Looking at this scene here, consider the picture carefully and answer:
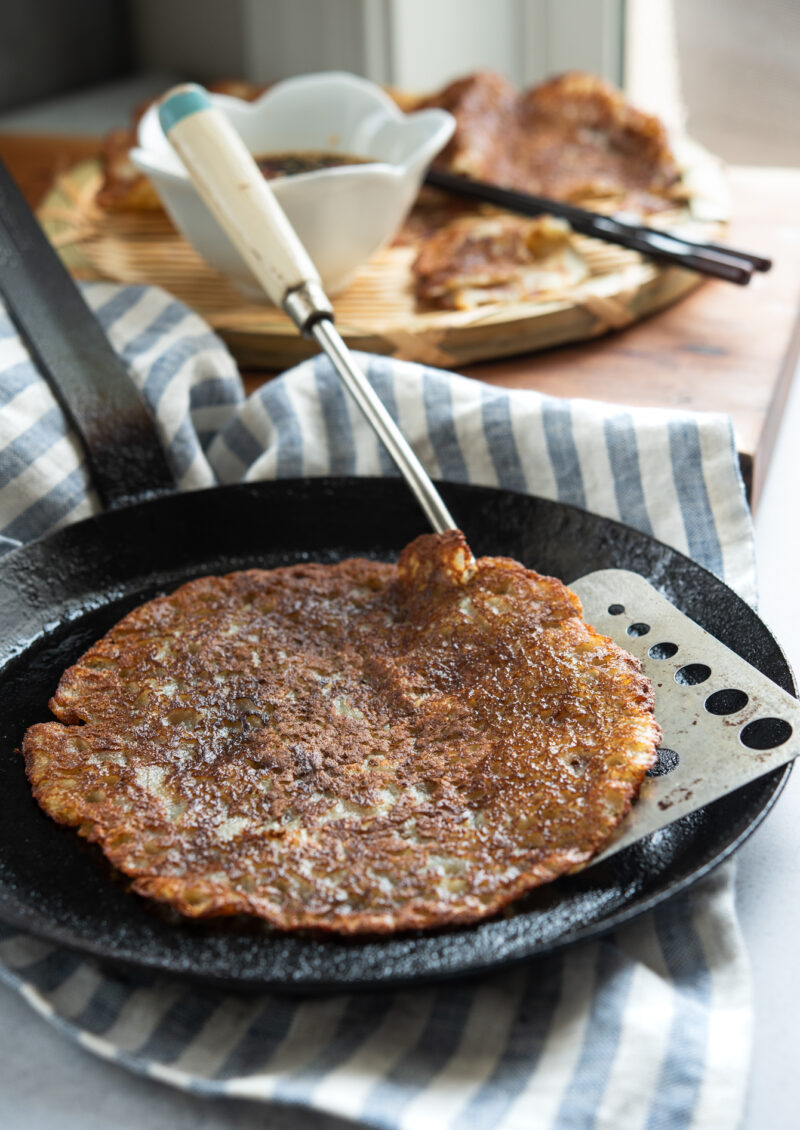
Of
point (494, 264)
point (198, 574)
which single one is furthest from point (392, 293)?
point (198, 574)

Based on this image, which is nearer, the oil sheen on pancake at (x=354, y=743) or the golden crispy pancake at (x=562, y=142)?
the oil sheen on pancake at (x=354, y=743)

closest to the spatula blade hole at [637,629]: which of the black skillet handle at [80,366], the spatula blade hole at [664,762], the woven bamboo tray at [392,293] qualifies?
the spatula blade hole at [664,762]

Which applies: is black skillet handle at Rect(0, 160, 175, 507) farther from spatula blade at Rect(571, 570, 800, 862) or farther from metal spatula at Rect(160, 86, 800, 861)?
spatula blade at Rect(571, 570, 800, 862)

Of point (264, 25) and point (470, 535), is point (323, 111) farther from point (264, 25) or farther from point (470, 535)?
point (264, 25)

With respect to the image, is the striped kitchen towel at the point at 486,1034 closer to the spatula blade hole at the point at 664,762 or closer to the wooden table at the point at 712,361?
the spatula blade hole at the point at 664,762

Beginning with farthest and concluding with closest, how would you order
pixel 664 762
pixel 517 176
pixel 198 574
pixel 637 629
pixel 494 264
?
pixel 517 176, pixel 494 264, pixel 198 574, pixel 637 629, pixel 664 762

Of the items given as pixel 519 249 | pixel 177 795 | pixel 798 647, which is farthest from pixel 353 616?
pixel 519 249

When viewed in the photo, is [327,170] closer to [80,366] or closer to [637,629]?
[80,366]

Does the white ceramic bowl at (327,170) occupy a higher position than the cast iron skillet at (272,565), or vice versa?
the white ceramic bowl at (327,170)
